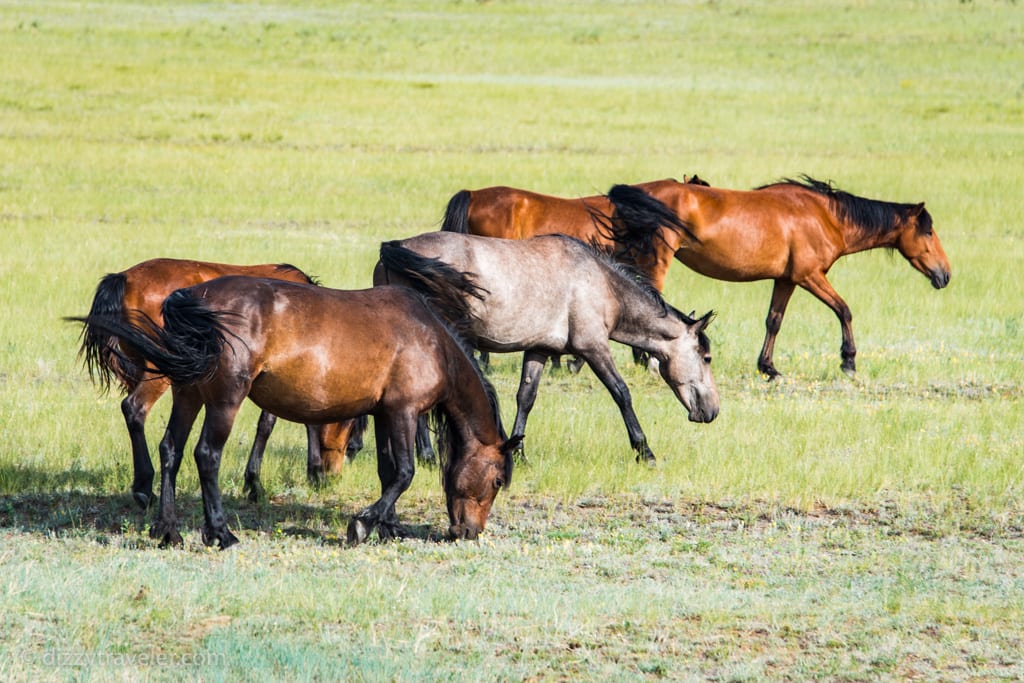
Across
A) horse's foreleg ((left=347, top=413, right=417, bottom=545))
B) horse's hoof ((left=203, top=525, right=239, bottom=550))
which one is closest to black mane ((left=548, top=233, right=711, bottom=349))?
horse's foreleg ((left=347, top=413, right=417, bottom=545))

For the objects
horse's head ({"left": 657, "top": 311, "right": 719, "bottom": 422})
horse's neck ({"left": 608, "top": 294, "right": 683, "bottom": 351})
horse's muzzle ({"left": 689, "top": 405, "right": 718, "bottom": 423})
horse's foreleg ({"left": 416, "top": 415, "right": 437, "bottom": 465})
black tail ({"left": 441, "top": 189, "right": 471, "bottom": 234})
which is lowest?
horse's foreleg ({"left": 416, "top": 415, "right": 437, "bottom": 465})

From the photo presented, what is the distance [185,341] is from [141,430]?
1.72 metres

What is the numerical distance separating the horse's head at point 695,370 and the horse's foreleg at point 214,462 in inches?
144

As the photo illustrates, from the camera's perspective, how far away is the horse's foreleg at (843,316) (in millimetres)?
13141

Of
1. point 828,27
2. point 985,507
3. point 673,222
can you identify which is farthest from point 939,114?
point 985,507

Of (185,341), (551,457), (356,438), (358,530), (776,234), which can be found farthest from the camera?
(776,234)

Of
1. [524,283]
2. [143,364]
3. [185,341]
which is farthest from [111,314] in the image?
[524,283]

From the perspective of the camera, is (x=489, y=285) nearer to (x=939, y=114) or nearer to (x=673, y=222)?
(x=673, y=222)

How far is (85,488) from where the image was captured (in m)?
8.90

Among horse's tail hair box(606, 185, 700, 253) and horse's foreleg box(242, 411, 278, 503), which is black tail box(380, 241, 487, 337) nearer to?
horse's foreleg box(242, 411, 278, 503)

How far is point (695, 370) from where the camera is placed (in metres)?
9.74

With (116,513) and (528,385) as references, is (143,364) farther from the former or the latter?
(528,385)

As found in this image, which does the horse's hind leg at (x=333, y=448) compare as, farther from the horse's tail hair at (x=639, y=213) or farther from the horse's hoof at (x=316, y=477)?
the horse's tail hair at (x=639, y=213)

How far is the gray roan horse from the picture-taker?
30.7ft
